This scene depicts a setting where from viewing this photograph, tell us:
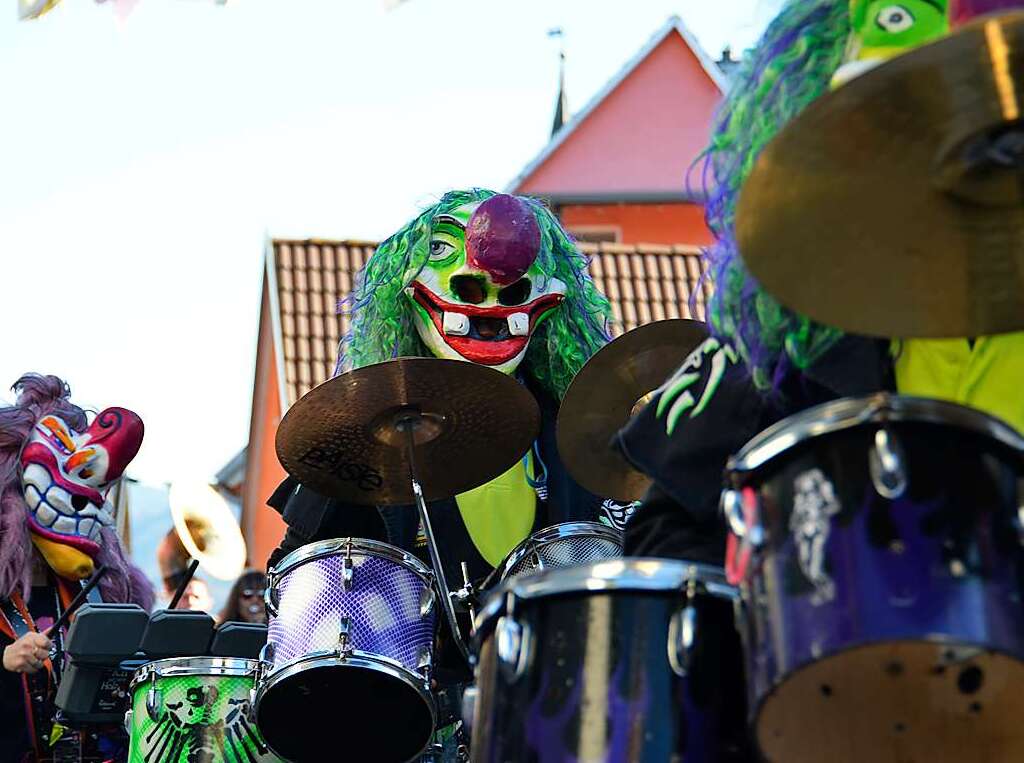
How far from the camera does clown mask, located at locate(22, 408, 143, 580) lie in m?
5.72

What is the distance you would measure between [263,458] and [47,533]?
9.61m

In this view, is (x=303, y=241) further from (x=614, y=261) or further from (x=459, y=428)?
(x=459, y=428)

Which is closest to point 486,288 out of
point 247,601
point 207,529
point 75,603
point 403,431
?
point 403,431

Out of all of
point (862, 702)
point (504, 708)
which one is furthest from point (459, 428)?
point (862, 702)

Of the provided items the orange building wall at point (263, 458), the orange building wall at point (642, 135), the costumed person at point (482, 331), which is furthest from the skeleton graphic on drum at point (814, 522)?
the orange building wall at point (642, 135)

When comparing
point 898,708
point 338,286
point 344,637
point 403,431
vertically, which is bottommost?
point 898,708

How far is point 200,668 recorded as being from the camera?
439 centimetres

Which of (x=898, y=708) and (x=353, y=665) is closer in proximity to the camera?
(x=898, y=708)

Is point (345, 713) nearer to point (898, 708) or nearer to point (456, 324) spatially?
point (456, 324)

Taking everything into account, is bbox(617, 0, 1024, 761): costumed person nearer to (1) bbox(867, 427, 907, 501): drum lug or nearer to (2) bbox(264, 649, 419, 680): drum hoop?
(1) bbox(867, 427, 907, 501): drum lug

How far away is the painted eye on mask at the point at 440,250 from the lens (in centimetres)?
490

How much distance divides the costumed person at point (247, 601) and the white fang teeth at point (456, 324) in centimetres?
283

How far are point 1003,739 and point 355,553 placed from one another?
2099mm

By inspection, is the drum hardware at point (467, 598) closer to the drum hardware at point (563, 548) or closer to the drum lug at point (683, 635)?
the drum hardware at point (563, 548)
